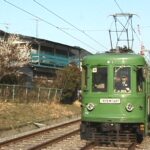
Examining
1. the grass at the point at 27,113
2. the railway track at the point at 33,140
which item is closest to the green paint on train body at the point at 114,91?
the railway track at the point at 33,140

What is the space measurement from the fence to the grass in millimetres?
908

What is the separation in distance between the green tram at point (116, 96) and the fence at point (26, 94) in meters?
18.3

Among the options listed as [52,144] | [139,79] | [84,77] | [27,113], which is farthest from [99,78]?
[27,113]

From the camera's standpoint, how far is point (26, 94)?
38594 millimetres

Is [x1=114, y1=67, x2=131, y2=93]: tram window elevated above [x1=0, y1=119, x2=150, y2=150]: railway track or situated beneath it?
elevated above

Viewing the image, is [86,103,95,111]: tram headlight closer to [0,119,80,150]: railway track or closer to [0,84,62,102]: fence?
[0,119,80,150]: railway track

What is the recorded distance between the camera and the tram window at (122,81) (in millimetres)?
17156

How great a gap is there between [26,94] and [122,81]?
2196 cm

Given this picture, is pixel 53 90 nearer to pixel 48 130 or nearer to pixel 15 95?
pixel 15 95

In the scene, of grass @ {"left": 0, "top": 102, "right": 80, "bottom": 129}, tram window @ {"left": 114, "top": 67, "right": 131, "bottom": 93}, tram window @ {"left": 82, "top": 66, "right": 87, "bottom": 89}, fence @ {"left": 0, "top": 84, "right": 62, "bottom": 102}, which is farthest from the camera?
fence @ {"left": 0, "top": 84, "right": 62, "bottom": 102}

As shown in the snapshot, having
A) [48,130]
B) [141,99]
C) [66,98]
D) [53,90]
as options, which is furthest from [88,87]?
[66,98]

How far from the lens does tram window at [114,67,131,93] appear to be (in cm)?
1716

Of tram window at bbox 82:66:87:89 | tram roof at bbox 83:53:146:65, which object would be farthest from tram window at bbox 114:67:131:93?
tram window at bbox 82:66:87:89

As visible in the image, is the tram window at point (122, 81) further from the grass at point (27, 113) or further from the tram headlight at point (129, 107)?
the grass at point (27, 113)
